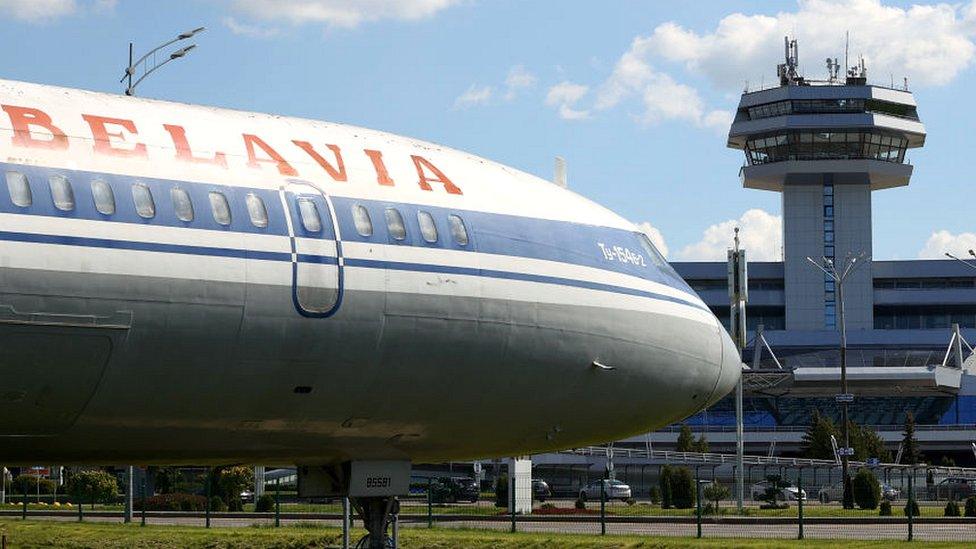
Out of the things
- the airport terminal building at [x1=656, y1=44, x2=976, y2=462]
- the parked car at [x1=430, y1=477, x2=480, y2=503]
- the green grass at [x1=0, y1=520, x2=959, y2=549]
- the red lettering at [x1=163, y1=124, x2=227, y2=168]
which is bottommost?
the parked car at [x1=430, y1=477, x2=480, y2=503]

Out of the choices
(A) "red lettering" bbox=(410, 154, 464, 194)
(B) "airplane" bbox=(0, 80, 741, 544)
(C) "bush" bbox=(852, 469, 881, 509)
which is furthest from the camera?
(C) "bush" bbox=(852, 469, 881, 509)

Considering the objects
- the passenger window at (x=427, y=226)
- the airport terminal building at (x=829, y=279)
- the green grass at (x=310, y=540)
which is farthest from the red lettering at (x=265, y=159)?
the airport terminal building at (x=829, y=279)

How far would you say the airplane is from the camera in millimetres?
13742

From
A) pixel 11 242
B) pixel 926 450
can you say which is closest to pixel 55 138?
pixel 11 242

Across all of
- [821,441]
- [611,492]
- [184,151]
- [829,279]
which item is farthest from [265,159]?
[829,279]

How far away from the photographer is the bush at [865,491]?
63.9 meters

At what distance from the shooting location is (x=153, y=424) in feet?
48.7

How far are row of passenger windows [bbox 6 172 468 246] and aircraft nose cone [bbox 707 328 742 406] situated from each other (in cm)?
457

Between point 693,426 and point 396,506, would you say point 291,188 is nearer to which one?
point 396,506

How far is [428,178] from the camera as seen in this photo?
17578 millimetres

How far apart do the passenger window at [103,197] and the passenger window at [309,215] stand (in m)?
2.19

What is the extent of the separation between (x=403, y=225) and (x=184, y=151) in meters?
2.63

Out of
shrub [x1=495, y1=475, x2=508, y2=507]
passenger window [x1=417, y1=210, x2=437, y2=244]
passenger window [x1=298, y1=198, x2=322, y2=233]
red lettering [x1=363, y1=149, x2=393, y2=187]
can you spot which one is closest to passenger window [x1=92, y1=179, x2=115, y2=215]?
passenger window [x1=298, y1=198, x2=322, y2=233]

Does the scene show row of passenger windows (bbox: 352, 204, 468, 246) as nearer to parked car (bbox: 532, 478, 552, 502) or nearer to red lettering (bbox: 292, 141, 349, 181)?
red lettering (bbox: 292, 141, 349, 181)
